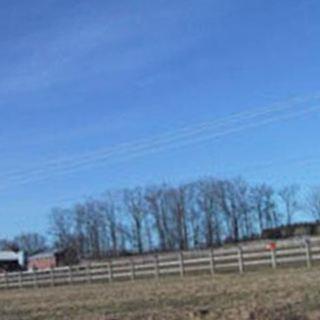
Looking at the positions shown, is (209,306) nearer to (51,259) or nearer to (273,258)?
(273,258)

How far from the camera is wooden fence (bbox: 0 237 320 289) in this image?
38500 millimetres

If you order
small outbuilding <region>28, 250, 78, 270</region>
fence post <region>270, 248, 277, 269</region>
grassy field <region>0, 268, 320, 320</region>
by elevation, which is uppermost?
small outbuilding <region>28, 250, 78, 270</region>

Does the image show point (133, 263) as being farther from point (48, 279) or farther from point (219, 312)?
point (219, 312)

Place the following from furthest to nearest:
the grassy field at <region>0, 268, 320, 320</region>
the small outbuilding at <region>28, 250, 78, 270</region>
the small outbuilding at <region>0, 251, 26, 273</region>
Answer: the small outbuilding at <region>28, 250, 78, 270</region>
the small outbuilding at <region>0, 251, 26, 273</region>
the grassy field at <region>0, 268, 320, 320</region>

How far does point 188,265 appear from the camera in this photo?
144 ft

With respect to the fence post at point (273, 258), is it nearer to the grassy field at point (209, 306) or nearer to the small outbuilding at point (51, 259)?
the grassy field at point (209, 306)

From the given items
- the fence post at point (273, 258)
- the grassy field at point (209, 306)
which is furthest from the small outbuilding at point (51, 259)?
the grassy field at point (209, 306)

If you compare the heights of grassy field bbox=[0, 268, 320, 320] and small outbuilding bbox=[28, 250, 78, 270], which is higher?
small outbuilding bbox=[28, 250, 78, 270]

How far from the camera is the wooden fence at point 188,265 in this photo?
3850cm

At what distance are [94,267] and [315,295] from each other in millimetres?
32759

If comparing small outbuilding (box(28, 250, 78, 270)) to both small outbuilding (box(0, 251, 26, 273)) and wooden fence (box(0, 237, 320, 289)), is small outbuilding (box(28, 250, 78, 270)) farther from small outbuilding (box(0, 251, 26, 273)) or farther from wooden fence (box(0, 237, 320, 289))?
wooden fence (box(0, 237, 320, 289))

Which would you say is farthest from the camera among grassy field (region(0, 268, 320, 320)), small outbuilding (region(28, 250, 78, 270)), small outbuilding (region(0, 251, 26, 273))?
small outbuilding (region(28, 250, 78, 270))

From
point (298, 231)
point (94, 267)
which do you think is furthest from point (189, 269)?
point (298, 231)

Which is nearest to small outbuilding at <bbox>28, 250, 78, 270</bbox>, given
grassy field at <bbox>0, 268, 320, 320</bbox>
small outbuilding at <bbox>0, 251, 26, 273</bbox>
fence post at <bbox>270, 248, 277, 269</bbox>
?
small outbuilding at <bbox>0, 251, 26, 273</bbox>
